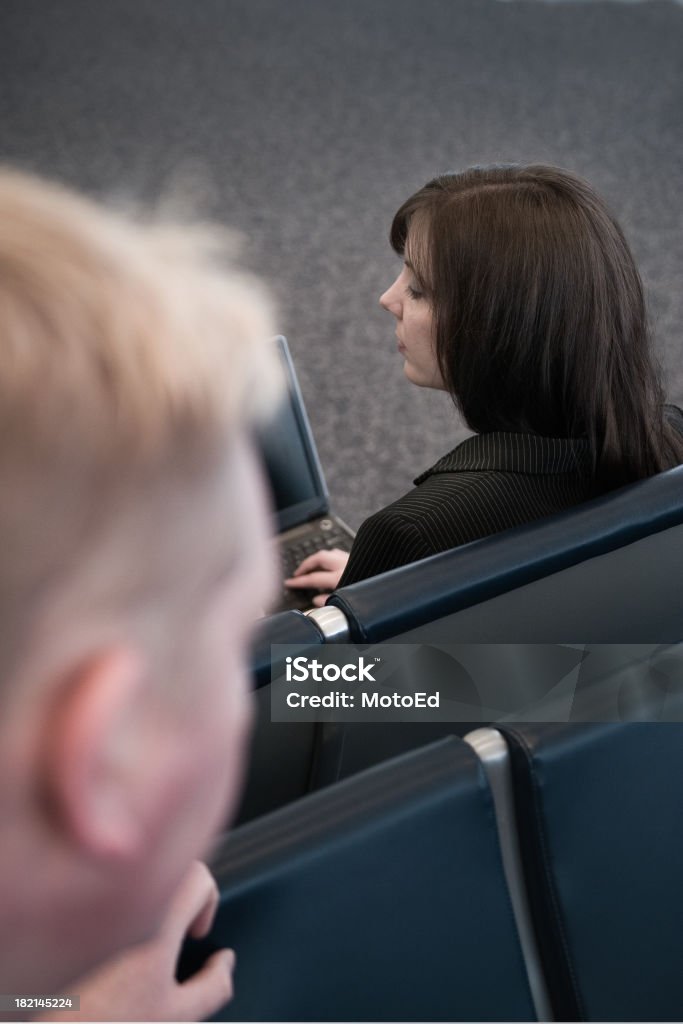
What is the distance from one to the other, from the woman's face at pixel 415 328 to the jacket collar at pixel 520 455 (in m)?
0.21

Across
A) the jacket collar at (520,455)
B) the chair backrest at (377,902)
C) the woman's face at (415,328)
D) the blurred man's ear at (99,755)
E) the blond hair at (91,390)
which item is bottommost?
the chair backrest at (377,902)

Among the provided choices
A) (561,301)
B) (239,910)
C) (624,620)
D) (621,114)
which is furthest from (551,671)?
(621,114)

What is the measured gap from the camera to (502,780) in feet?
2.33

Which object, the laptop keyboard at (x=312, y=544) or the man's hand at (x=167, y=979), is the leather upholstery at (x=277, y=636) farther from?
the laptop keyboard at (x=312, y=544)

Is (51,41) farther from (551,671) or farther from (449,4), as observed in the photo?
(551,671)

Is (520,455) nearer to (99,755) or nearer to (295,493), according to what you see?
(295,493)

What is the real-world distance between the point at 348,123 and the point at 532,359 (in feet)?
9.06

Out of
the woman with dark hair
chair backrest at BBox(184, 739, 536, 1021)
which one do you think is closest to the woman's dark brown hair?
the woman with dark hair

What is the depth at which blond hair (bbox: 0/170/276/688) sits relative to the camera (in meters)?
0.22

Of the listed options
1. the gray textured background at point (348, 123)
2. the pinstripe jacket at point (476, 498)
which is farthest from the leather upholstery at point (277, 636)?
the gray textured background at point (348, 123)

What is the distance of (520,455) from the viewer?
1204 millimetres

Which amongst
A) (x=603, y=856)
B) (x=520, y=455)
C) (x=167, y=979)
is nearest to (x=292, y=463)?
(x=520, y=455)

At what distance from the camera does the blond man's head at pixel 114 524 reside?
0.73ft

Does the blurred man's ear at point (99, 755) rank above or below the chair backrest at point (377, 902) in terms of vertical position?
above
